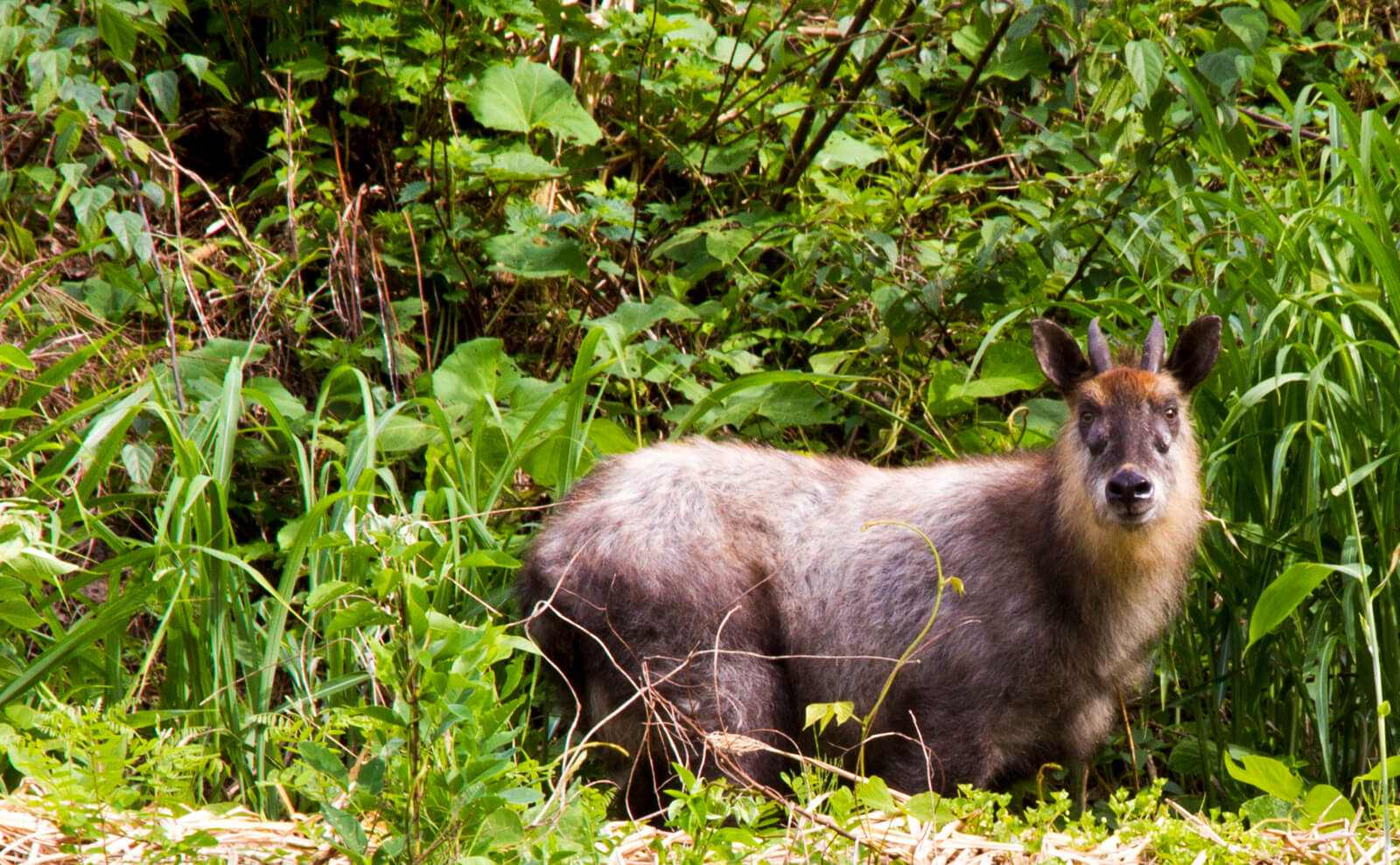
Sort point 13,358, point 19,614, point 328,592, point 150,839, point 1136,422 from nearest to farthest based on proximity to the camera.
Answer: point 150,839 < point 328,592 < point 19,614 < point 1136,422 < point 13,358

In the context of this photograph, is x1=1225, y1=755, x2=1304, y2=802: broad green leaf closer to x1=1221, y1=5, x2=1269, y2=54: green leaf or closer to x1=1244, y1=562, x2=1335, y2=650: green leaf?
x1=1244, y1=562, x2=1335, y2=650: green leaf

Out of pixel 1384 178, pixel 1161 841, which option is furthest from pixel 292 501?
pixel 1384 178

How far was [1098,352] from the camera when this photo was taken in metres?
4.09

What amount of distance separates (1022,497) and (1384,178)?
1.47m

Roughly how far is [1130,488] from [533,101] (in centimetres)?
316

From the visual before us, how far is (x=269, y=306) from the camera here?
19.2ft

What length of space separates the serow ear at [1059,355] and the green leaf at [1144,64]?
0.76 metres

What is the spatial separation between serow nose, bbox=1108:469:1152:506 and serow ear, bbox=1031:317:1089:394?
19.3 inches

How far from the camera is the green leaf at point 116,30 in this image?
15.3 ft

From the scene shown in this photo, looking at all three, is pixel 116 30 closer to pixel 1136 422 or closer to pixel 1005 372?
pixel 1005 372

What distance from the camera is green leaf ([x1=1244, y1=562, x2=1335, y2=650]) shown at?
10.1ft

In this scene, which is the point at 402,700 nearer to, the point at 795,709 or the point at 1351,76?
the point at 795,709

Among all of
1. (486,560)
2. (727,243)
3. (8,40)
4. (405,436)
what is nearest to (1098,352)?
(727,243)

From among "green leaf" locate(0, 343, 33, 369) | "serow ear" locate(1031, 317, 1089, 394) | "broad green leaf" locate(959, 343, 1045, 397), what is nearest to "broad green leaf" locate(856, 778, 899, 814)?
"serow ear" locate(1031, 317, 1089, 394)
